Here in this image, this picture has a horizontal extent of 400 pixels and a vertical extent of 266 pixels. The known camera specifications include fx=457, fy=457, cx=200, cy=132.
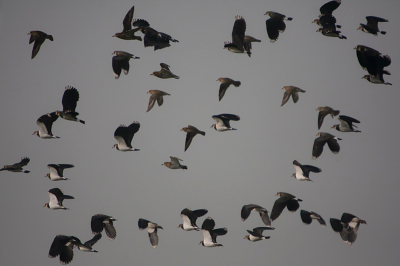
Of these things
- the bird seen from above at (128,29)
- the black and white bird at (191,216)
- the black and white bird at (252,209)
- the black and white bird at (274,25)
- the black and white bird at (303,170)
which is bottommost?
the black and white bird at (191,216)

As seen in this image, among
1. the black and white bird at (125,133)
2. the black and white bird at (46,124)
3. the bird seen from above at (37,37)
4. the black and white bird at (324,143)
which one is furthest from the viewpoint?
the black and white bird at (46,124)

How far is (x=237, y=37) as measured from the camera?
2056 cm

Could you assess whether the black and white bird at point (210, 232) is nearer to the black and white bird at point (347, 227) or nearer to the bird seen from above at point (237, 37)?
the black and white bird at point (347, 227)

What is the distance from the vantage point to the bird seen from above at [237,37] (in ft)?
66.4

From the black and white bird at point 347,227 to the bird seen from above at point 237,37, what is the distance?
8819 mm

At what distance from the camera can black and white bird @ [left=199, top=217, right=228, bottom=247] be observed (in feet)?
71.1

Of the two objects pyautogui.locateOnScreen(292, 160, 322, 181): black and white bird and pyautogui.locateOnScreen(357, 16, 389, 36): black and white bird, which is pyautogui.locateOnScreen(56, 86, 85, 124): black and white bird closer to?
pyautogui.locateOnScreen(292, 160, 322, 181): black and white bird

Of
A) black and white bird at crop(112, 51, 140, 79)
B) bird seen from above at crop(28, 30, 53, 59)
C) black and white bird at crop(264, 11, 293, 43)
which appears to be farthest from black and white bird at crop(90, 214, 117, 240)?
black and white bird at crop(264, 11, 293, 43)

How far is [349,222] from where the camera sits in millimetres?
20391

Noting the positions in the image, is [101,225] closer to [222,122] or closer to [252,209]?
[252,209]

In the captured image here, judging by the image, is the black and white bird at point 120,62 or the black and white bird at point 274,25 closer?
the black and white bird at point 274,25

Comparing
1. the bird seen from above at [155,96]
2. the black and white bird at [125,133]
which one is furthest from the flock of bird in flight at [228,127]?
the bird seen from above at [155,96]

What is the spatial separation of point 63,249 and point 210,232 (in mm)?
6811

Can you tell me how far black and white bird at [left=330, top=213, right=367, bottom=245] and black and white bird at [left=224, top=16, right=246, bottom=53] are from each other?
8.82 metres
